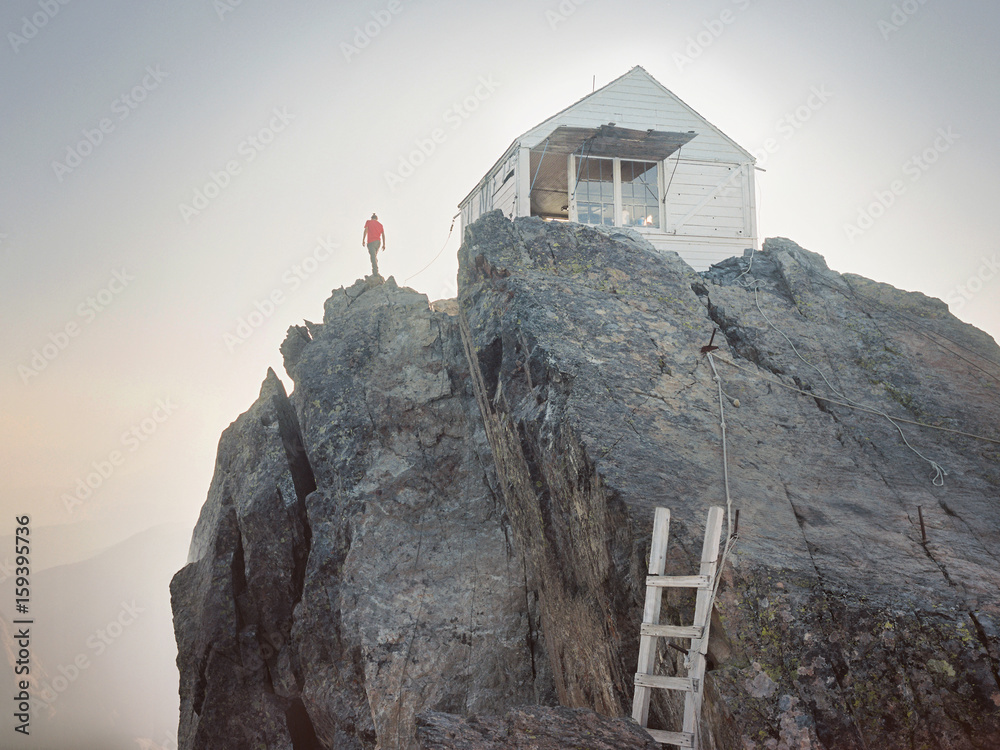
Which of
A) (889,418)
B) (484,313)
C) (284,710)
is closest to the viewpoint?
(889,418)

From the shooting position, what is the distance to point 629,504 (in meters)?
9.11

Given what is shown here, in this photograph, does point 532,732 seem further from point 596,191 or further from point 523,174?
point 596,191

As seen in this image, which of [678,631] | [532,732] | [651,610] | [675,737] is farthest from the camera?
[651,610]

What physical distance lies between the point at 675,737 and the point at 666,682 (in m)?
0.54

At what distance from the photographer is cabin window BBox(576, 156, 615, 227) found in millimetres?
20875

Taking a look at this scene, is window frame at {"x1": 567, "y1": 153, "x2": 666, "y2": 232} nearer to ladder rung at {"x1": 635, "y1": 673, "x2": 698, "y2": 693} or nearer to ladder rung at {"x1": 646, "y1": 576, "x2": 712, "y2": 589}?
ladder rung at {"x1": 646, "y1": 576, "x2": 712, "y2": 589}

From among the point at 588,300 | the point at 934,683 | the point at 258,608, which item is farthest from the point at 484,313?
the point at 934,683

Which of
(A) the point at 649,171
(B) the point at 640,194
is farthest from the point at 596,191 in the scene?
(A) the point at 649,171

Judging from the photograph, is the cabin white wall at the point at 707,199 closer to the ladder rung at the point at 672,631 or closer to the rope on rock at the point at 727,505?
the rope on rock at the point at 727,505

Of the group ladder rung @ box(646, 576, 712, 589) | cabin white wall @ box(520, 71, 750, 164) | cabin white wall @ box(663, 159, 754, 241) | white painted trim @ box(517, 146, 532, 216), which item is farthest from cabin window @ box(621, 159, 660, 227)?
ladder rung @ box(646, 576, 712, 589)

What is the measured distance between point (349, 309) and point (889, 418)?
1185 centimetres

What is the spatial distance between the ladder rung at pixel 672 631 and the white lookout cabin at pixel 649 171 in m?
14.5

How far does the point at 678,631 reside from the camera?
7.54 meters

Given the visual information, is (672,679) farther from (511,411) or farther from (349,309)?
(349,309)
